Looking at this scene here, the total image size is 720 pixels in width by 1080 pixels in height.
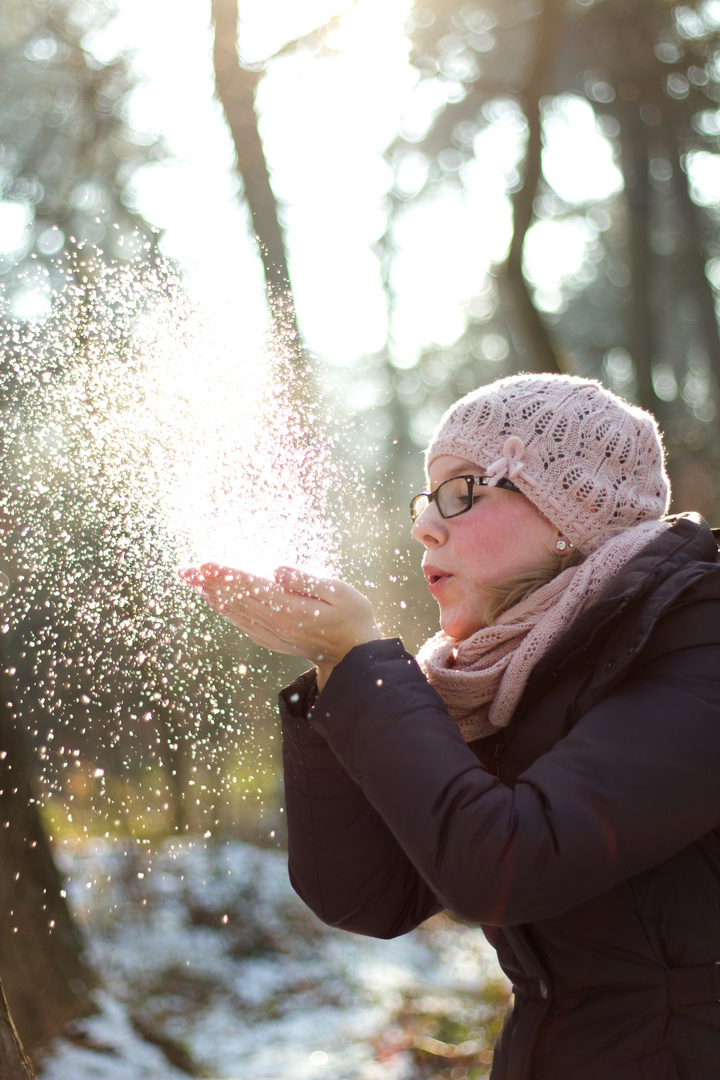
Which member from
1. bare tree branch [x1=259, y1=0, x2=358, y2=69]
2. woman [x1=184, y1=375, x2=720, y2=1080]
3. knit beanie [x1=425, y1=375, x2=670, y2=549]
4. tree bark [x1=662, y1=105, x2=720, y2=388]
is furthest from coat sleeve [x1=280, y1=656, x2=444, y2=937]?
tree bark [x1=662, y1=105, x2=720, y2=388]

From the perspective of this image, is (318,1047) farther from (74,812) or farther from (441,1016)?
(74,812)

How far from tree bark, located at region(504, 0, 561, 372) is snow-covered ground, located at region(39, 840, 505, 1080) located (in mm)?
4702

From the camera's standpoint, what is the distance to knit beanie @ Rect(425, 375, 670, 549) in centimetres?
202

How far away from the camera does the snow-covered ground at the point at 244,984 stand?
400 centimetres

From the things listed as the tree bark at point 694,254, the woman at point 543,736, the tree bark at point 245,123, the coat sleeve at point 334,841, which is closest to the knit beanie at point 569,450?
the woman at point 543,736

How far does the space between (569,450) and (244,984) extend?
163 inches

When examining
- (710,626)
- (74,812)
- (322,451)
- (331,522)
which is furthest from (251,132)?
(710,626)

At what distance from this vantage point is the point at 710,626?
1.56 m

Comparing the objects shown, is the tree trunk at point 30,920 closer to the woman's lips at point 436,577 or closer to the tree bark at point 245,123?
the woman's lips at point 436,577

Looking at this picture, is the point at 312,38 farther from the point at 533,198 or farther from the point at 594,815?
the point at 594,815

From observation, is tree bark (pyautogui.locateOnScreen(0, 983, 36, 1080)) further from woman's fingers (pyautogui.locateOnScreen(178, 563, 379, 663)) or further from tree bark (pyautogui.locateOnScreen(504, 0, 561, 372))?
tree bark (pyautogui.locateOnScreen(504, 0, 561, 372))

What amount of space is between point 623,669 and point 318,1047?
12.1 feet

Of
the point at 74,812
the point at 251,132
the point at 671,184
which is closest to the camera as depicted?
the point at 74,812

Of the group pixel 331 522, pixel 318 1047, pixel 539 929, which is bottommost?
pixel 318 1047
